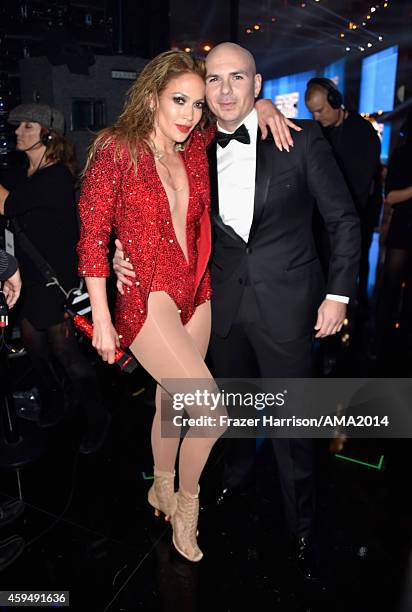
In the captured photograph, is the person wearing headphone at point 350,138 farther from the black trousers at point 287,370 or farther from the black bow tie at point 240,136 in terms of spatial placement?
the black bow tie at point 240,136

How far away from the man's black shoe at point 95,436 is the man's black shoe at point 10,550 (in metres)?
0.71

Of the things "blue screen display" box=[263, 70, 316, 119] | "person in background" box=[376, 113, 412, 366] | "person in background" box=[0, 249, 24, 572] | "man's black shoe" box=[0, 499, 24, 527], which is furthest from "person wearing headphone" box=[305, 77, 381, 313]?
"blue screen display" box=[263, 70, 316, 119]

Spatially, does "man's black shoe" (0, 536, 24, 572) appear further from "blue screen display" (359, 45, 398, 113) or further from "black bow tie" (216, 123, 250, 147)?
"blue screen display" (359, 45, 398, 113)

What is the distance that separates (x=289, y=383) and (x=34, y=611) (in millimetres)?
1299

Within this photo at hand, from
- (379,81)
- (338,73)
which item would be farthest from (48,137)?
(338,73)

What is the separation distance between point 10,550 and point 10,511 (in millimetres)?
264

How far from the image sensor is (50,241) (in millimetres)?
2887

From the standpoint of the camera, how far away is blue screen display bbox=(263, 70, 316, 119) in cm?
2106

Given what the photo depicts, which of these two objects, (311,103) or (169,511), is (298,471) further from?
(311,103)

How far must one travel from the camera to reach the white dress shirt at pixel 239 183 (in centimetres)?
195

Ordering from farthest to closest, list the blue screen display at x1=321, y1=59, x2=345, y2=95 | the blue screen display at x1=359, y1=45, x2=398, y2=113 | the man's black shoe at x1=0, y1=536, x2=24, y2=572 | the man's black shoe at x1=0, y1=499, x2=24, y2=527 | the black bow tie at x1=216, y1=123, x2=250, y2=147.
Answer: the blue screen display at x1=321, y1=59, x2=345, y2=95 → the blue screen display at x1=359, y1=45, x2=398, y2=113 → the man's black shoe at x1=0, y1=499, x2=24, y2=527 → the man's black shoe at x1=0, y1=536, x2=24, y2=572 → the black bow tie at x1=216, y1=123, x2=250, y2=147

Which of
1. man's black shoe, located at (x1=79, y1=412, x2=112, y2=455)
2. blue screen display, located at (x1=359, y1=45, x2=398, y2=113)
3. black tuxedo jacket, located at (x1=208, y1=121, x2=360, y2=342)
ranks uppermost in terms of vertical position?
blue screen display, located at (x1=359, y1=45, x2=398, y2=113)

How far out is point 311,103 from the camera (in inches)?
150

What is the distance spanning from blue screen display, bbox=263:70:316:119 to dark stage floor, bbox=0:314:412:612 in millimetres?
20385
